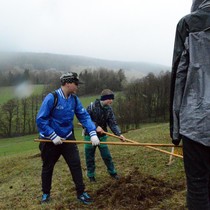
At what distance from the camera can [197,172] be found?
2.86m

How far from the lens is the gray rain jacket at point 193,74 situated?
8.96ft

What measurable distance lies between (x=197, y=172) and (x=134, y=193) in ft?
9.91

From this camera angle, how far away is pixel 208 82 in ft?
8.91

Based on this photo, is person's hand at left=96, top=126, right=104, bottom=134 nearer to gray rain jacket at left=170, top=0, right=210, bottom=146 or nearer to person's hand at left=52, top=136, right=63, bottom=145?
person's hand at left=52, top=136, right=63, bottom=145

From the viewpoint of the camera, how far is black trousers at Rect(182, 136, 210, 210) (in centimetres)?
283

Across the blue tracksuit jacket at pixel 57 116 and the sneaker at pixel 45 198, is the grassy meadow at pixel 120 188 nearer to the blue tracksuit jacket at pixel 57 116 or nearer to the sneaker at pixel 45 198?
the sneaker at pixel 45 198

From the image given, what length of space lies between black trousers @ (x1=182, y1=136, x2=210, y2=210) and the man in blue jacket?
122 inches

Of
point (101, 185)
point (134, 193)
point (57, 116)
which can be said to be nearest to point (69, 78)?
point (57, 116)

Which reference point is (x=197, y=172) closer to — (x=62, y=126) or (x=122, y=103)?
(x=62, y=126)

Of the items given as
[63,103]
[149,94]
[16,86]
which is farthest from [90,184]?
[16,86]

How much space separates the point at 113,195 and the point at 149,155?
175 inches

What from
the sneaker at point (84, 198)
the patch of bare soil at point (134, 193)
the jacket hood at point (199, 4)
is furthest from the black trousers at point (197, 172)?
the sneaker at point (84, 198)

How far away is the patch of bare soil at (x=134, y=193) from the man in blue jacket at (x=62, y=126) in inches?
15.2

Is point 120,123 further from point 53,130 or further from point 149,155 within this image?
point 53,130
